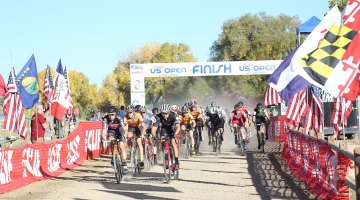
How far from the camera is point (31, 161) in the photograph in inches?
754

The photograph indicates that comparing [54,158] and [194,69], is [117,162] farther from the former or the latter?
[194,69]

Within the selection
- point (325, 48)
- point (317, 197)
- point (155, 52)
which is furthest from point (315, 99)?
point (155, 52)

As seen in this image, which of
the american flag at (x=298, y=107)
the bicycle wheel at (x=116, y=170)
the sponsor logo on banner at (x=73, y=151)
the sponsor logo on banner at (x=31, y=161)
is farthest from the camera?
the sponsor logo on banner at (x=73, y=151)

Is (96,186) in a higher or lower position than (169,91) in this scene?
lower

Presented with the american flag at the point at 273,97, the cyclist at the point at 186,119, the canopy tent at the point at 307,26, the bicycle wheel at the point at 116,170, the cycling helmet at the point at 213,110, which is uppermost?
the canopy tent at the point at 307,26

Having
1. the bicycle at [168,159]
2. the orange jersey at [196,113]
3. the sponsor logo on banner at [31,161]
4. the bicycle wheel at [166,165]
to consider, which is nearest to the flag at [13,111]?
the sponsor logo on banner at [31,161]

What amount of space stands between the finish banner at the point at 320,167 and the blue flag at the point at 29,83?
346 inches

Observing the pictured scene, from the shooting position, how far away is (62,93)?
999 inches

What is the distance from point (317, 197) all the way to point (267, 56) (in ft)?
251

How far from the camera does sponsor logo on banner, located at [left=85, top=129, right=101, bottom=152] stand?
27688mm

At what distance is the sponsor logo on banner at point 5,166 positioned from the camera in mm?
16477

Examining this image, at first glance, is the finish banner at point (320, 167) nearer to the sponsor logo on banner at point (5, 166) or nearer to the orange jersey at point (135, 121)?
the orange jersey at point (135, 121)

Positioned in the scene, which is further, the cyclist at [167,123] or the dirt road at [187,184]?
the cyclist at [167,123]

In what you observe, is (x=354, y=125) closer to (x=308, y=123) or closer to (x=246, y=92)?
(x=308, y=123)
